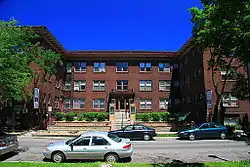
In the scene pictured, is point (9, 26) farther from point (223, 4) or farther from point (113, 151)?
point (223, 4)

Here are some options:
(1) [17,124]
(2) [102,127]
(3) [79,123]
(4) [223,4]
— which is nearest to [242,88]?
(2) [102,127]

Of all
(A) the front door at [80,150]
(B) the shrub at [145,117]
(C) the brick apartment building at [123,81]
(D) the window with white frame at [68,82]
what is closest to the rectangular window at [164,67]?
(C) the brick apartment building at [123,81]

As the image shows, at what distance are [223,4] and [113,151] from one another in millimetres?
7882

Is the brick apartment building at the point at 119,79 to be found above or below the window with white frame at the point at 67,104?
above

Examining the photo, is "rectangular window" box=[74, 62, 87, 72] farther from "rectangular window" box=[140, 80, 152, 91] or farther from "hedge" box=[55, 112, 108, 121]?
"hedge" box=[55, 112, 108, 121]

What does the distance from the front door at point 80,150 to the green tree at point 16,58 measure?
815 cm

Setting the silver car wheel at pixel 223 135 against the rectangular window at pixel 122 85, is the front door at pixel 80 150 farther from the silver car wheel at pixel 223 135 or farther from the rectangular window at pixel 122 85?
the rectangular window at pixel 122 85

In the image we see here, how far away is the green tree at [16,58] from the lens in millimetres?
20008

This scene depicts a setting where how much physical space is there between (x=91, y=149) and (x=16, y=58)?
12.9 meters

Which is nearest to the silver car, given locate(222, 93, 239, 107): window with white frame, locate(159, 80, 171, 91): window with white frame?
locate(222, 93, 239, 107): window with white frame

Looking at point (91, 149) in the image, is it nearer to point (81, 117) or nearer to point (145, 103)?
point (81, 117)

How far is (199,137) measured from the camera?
82.9 ft

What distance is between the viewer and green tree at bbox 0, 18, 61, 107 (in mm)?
20008

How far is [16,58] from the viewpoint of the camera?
2322 centimetres
